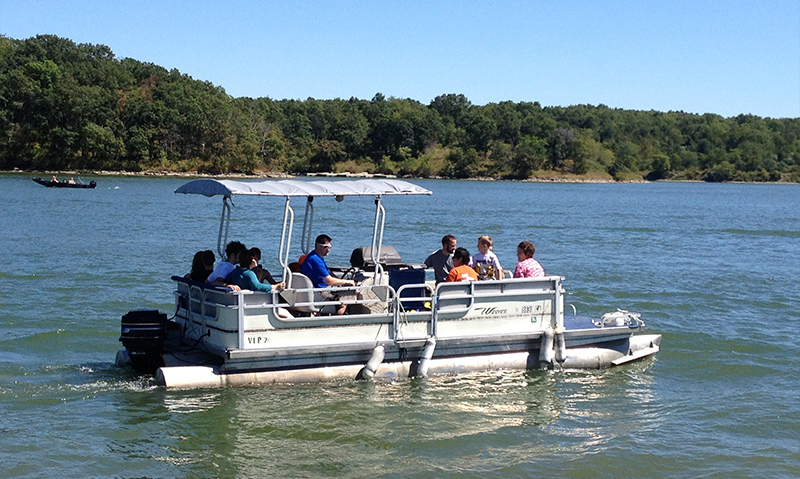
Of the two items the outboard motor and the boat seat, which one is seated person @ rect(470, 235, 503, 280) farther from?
the outboard motor

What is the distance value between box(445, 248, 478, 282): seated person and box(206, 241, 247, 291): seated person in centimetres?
298

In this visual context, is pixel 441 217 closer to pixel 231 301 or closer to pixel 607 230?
pixel 607 230

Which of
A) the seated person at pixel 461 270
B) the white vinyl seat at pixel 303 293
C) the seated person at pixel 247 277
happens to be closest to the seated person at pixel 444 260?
the seated person at pixel 461 270

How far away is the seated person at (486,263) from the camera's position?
13.5 m

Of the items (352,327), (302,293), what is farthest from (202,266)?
(352,327)

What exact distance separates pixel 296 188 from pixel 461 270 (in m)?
2.66

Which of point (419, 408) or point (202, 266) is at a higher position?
point (202, 266)

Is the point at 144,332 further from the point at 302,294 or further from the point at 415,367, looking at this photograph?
the point at 415,367

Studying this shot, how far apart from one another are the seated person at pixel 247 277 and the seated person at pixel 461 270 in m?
2.51

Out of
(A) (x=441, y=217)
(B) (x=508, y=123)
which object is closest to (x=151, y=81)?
(B) (x=508, y=123)

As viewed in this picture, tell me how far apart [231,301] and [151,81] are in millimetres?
122314

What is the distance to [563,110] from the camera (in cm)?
19925

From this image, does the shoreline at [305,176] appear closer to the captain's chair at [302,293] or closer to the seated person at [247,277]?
the captain's chair at [302,293]

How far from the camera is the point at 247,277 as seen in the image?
11922 millimetres
